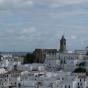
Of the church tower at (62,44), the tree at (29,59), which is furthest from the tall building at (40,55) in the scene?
the church tower at (62,44)

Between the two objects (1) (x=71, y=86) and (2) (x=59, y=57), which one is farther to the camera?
(2) (x=59, y=57)

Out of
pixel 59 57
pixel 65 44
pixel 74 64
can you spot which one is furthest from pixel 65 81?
pixel 65 44

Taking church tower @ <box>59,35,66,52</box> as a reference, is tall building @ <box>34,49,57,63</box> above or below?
below

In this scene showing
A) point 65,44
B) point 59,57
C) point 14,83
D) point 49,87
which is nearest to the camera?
point 49,87

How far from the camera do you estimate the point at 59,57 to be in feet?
250

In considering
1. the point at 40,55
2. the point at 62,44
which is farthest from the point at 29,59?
the point at 62,44

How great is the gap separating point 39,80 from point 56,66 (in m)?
23.7

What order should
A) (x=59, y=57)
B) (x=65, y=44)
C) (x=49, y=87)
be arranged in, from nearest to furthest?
(x=49, y=87), (x=59, y=57), (x=65, y=44)

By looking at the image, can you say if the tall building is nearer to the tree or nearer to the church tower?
the tree

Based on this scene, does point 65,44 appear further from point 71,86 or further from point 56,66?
point 71,86

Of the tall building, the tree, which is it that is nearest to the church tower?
the tall building

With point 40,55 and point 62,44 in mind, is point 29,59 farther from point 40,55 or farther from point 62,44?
point 62,44

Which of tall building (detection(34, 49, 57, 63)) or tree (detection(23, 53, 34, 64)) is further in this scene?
tree (detection(23, 53, 34, 64))

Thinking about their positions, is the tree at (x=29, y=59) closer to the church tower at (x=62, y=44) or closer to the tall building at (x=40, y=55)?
the tall building at (x=40, y=55)
